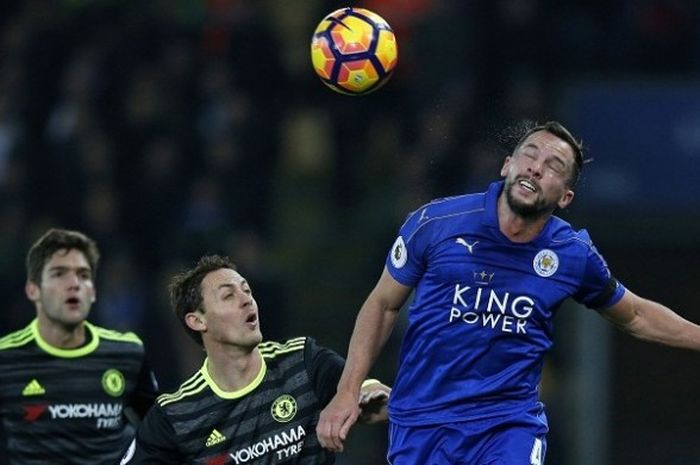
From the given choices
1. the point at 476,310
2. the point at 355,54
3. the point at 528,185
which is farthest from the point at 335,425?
the point at 355,54

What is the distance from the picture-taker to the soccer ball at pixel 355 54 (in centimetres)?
666

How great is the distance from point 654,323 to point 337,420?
1287mm

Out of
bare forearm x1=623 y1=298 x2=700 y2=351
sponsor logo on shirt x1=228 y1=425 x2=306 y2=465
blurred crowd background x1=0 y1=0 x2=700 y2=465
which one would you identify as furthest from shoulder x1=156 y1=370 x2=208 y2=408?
blurred crowd background x1=0 y1=0 x2=700 y2=465

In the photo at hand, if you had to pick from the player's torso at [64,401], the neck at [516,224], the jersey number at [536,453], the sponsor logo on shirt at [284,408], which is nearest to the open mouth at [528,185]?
the neck at [516,224]

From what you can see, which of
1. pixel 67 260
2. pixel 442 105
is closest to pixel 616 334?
pixel 442 105

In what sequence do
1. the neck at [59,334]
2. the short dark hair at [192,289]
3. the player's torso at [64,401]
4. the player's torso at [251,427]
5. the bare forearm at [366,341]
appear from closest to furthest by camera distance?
the bare forearm at [366,341]
the player's torso at [251,427]
the short dark hair at [192,289]
the player's torso at [64,401]
the neck at [59,334]

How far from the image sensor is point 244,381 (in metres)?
5.88

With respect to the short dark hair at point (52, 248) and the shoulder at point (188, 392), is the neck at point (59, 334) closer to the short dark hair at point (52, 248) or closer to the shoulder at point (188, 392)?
the short dark hair at point (52, 248)

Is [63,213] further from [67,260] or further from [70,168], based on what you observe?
[67,260]

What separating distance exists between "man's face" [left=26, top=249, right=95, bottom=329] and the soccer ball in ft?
4.83

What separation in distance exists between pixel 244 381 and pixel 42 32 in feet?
21.8

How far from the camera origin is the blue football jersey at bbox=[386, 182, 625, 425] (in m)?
5.58

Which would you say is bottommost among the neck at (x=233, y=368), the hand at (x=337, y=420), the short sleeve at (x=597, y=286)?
the hand at (x=337, y=420)

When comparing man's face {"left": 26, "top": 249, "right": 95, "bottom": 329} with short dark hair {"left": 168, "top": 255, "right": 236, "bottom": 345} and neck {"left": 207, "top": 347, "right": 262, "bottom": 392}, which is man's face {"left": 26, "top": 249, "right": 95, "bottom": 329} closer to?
short dark hair {"left": 168, "top": 255, "right": 236, "bottom": 345}
